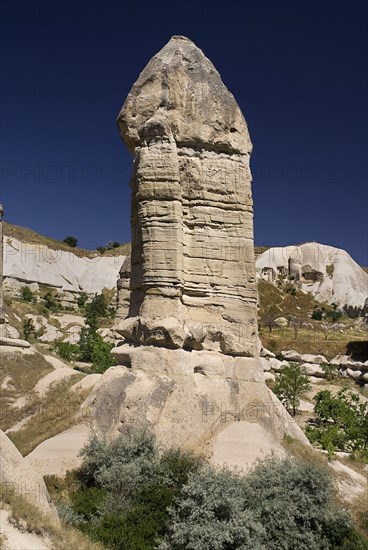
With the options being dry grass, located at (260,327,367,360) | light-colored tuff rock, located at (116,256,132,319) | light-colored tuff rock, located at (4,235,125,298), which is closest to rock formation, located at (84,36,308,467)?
light-colored tuff rock, located at (116,256,132,319)

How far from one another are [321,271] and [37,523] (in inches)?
2867

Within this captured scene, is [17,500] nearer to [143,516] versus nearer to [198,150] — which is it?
[143,516]

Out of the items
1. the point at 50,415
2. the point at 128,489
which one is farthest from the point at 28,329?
the point at 128,489

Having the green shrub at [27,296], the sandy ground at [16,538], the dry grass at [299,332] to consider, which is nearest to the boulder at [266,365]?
the dry grass at [299,332]

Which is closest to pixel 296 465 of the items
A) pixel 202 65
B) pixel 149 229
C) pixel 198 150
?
pixel 149 229

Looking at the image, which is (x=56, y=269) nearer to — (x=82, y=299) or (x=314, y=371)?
(x=82, y=299)

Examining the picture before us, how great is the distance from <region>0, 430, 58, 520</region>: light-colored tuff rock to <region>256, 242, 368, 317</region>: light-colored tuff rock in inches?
2561

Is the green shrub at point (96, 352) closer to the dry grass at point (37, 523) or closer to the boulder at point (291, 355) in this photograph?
the boulder at point (291, 355)

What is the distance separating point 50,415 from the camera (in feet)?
41.0

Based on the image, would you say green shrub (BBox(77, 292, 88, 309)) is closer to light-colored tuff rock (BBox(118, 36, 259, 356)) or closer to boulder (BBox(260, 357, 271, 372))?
boulder (BBox(260, 357, 271, 372))

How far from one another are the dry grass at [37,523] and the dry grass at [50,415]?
3.84 m

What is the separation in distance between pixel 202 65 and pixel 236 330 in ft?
23.2

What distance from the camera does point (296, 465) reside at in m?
9.12

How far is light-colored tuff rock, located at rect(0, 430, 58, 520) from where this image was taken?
652 cm
